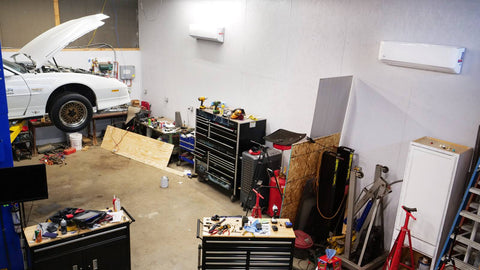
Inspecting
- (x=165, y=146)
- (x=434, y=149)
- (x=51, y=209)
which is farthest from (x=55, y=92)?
(x=434, y=149)

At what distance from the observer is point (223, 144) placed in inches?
261

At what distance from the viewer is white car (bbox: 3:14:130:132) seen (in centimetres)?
482

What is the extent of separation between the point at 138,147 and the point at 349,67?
203 inches

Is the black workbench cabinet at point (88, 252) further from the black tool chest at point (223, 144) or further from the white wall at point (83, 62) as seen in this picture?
the white wall at point (83, 62)

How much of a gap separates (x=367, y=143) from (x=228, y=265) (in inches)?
102

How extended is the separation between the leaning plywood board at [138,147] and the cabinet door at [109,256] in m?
3.38

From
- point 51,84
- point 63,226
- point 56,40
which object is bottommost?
point 63,226

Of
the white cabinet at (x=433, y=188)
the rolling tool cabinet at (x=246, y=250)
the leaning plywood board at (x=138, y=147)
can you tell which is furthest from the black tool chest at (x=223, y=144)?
the white cabinet at (x=433, y=188)

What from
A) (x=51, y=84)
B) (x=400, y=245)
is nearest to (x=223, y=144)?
(x=51, y=84)

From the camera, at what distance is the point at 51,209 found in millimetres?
6059

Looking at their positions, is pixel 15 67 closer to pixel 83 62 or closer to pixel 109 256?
pixel 109 256

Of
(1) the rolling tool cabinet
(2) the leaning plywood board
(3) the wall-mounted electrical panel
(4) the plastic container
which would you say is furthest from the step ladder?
(3) the wall-mounted electrical panel

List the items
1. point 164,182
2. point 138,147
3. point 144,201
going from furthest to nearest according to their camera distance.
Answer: point 138,147 < point 164,182 < point 144,201

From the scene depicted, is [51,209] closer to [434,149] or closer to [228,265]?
[228,265]
